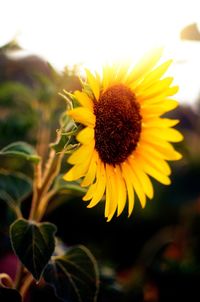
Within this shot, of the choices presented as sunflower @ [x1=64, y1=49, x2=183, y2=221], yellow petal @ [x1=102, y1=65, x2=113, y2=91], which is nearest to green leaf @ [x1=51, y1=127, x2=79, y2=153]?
sunflower @ [x1=64, y1=49, x2=183, y2=221]

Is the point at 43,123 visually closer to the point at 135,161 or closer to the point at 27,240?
the point at 135,161

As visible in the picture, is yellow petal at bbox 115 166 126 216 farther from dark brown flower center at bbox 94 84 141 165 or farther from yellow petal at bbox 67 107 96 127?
yellow petal at bbox 67 107 96 127

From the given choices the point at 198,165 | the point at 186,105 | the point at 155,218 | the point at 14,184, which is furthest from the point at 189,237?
the point at 186,105

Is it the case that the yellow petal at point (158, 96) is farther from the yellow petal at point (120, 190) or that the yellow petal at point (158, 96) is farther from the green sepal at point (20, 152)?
the green sepal at point (20, 152)

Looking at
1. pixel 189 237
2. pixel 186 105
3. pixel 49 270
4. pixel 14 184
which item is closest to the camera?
pixel 49 270

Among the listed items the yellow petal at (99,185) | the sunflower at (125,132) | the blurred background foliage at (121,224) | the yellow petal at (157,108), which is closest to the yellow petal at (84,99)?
the sunflower at (125,132)
